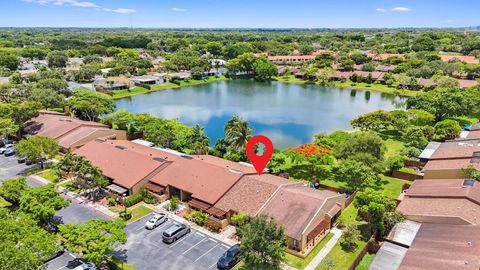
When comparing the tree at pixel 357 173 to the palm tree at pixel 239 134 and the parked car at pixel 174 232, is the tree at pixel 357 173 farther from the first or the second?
the parked car at pixel 174 232

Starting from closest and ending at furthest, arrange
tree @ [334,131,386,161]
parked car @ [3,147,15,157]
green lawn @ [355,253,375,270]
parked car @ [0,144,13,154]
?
green lawn @ [355,253,375,270], tree @ [334,131,386,161], parked car @ [3,147,15,157], parked car @ [0,144,13,154]

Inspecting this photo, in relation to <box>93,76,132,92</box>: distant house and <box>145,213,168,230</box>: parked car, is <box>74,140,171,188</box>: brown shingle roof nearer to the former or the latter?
<box>145,213,168,230</box>: parked car

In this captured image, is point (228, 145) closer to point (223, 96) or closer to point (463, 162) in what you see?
point (463, 162)

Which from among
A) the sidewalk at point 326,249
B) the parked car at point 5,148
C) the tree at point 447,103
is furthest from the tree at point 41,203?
the tree at point 447,103

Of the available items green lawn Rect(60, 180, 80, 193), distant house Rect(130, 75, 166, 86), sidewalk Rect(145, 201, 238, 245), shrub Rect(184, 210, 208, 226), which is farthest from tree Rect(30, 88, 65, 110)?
shrub Rect(184, 210, 208, 226)

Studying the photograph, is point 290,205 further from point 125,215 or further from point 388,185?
point 388,185

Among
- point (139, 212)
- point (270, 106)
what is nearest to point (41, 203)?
point (139, 212)
